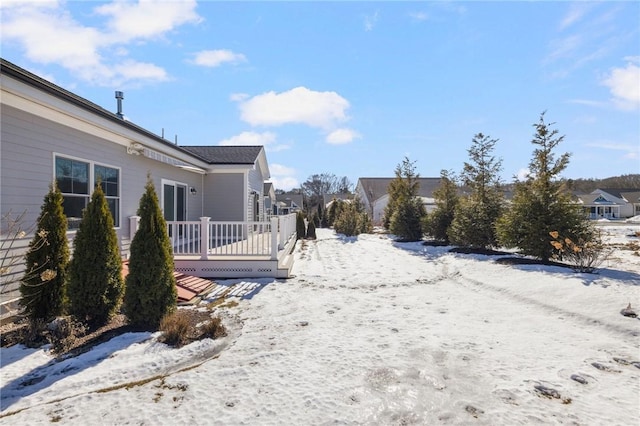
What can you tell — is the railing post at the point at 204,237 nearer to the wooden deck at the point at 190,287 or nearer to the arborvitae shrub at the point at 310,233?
the wooden deck at the point at 190,287

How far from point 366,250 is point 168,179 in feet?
26.8

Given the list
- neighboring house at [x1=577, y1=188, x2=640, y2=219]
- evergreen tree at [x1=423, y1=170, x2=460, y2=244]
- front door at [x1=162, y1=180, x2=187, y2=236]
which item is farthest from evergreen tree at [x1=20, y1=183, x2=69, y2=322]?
neighboring house at [x1=577, y1=188, x2=640, y2=219]

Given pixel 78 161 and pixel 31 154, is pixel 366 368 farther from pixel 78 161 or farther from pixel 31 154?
pixel 78 161

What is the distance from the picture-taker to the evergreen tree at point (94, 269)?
4.50 meters

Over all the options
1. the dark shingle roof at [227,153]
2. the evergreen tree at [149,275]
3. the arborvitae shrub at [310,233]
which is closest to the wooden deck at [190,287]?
the evergreen tree at [149,275]

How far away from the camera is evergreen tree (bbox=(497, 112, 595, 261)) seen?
912cm

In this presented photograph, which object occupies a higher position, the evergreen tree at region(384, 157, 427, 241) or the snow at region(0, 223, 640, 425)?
the evergreen tree at region(384, 157, 427, 241)

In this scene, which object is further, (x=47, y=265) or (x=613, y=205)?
(x=613, y=205)

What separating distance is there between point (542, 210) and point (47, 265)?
454 inches

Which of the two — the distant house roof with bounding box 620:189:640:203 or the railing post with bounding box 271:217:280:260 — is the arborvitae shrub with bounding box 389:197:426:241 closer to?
the railing post with bounding box 271:217:280:260

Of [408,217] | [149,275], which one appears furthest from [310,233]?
[149,275]

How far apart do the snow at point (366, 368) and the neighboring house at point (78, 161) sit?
8.48 ft

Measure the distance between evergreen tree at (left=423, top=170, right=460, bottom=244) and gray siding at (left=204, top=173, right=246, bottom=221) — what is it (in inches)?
352

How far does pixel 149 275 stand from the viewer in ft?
15.4
